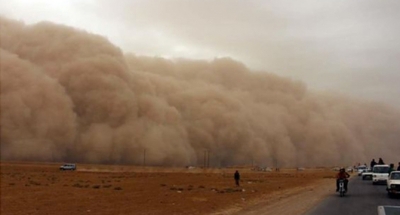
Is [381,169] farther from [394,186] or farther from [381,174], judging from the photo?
[394,186]

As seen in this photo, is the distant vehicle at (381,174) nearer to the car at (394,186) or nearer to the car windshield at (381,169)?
the car windshield at (381,169)

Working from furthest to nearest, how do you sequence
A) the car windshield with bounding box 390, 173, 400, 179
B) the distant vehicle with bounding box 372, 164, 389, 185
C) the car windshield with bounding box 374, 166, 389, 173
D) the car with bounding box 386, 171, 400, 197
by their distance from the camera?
the car windshield with bounding box 374, 166, 389, 173, the distant vehicle with bounding box 372, 164, 389, 185, the car windshield with bounding box 390, 173, 400, 179, the car with bounding box 386, 171, 400, 197

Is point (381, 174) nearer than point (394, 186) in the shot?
No

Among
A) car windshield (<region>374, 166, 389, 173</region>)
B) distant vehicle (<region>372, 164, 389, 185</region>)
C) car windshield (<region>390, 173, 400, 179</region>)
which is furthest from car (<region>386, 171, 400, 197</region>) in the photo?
car windshield (<region>374, 166, 389, 173</region>)

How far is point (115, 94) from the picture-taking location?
6059 centimetres

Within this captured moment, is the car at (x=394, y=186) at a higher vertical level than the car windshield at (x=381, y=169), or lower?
lower

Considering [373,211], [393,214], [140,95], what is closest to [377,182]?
[373,211]

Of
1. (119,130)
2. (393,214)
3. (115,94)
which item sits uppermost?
(115,94)

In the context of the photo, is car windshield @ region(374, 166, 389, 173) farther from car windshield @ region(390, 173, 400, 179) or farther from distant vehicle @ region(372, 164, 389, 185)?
car windshield @ region(390, 173, 400, 179)

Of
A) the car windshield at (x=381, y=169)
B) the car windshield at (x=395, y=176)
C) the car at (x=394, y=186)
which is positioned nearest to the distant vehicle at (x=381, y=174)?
the car windshield at (x=381, y=169)

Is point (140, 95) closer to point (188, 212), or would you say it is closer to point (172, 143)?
point (172, 143)

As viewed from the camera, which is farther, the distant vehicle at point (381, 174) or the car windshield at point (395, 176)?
the distant vehicle at point (381, 174)

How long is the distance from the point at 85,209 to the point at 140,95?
5254cm

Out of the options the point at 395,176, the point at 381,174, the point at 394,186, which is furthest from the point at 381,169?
the point at 394,186
